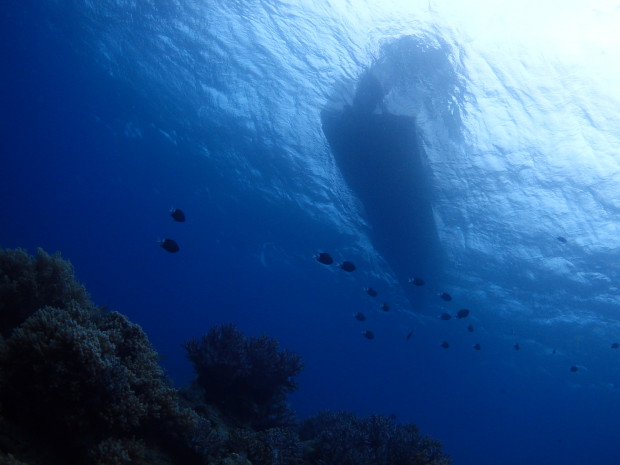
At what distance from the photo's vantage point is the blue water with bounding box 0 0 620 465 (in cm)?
1412

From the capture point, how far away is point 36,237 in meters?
101

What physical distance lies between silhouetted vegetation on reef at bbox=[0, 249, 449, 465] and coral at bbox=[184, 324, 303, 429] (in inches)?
0.9

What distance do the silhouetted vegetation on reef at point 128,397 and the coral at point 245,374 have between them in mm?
22

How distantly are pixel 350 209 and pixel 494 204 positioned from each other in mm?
10042

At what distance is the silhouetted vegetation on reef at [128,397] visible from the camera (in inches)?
156

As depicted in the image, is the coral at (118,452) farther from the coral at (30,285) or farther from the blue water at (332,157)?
the blue water at (332,157)

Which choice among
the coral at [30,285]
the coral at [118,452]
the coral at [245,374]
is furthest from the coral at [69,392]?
the coral at [245,374]

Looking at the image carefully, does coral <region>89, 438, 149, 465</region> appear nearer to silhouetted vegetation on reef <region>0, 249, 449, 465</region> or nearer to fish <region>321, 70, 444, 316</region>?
silhouetted vegetation on reef <region>0, 249, 449, 465</region>

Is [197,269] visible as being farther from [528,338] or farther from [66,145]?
[528,338]

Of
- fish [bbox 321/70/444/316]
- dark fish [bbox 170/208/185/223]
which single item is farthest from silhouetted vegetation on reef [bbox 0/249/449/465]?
fish [bbox 321/70/444/316]

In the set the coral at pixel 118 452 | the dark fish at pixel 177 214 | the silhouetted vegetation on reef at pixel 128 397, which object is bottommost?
the coral at pixel 118 452

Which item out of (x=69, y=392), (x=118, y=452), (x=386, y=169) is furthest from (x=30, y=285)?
(x=386, y=169)

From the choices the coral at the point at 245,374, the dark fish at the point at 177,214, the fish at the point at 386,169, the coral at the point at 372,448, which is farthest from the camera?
the fish at the point at 386,169

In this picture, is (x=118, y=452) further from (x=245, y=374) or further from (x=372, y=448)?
(x=372, y=448)
